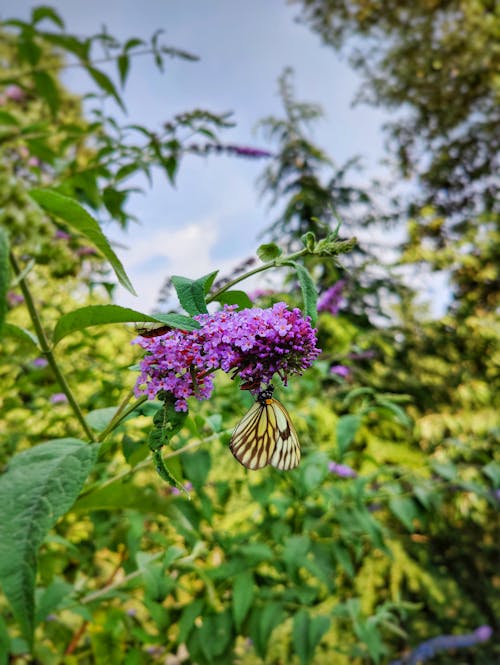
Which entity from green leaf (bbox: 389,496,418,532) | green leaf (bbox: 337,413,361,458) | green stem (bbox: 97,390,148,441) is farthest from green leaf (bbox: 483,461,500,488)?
green stem (bbox: 97,390,148,441)

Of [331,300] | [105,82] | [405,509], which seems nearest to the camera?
[105,82]

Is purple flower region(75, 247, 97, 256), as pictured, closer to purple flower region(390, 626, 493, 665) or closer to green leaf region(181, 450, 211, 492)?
green leaf region(181, 450, 211, 492)

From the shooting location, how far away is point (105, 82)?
48.4 inches

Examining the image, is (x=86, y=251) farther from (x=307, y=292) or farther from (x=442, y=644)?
(x=442, y=644)

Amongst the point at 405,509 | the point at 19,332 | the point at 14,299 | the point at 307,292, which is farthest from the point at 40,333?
the point at 14,299

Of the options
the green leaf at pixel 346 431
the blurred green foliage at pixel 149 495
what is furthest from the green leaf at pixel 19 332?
the green leaf at pixel 346 431

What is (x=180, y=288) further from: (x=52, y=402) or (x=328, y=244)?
(x=52, y=402)

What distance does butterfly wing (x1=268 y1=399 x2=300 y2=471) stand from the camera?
24.0 inches

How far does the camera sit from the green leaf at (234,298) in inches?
20.8

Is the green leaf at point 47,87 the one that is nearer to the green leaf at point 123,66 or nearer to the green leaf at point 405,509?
the green leaf at point 123,66

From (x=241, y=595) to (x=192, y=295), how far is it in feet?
2.98

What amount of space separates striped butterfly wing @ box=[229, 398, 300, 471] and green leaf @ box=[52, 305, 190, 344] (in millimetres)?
180

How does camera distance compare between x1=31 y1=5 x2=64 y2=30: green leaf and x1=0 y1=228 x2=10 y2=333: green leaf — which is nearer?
x1=0 y1=228 x2=10 y2=333: green leaf

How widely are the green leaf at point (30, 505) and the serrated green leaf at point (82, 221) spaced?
7.1 inches
